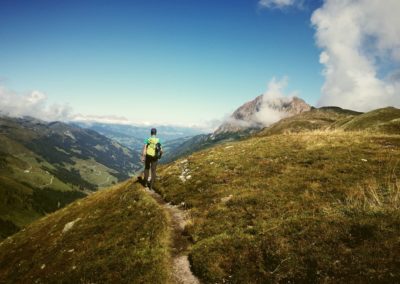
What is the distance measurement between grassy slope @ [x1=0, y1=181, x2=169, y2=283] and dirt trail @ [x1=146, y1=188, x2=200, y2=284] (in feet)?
1.63

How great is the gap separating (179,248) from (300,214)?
21.8 ft

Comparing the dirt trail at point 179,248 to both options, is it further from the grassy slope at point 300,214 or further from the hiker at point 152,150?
the hiker at point 152,150

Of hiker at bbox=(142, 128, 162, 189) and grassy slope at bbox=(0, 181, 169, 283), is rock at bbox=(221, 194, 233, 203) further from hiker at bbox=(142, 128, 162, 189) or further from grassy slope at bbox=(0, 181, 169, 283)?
hiker at bbox=(142, 128, 162, 189)

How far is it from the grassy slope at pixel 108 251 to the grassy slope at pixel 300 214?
6.98 ft

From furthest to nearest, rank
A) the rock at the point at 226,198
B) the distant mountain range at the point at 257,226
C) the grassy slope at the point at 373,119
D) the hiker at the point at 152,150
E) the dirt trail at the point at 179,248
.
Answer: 1. the grassy slope at the point at 373,119
2. the hiker at the point at 152,150
3. the rock at the point at 226,198
4. the dirt trail at the point at 179,248
5. the distant mountain range at the point at 257,226

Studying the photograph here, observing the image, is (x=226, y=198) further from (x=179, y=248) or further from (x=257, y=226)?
(x=179, y=248)

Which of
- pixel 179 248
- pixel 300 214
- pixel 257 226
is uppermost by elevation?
pixel 300 214

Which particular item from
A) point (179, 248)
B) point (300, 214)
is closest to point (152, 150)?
point (179, 248)

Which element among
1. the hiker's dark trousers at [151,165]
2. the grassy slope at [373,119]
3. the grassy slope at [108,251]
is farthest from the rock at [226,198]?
the grassy slope at [373,119]

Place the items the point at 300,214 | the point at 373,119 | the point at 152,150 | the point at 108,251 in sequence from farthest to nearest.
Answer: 1. the point at 373,119
2. the point at 152,150
3. the point at 108,251
4. the point at 300,214

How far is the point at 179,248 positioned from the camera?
16.0 meters

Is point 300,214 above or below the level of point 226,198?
above

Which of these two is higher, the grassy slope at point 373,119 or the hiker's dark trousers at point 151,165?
the grassy slope at point 373,119

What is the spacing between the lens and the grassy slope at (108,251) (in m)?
15.0
